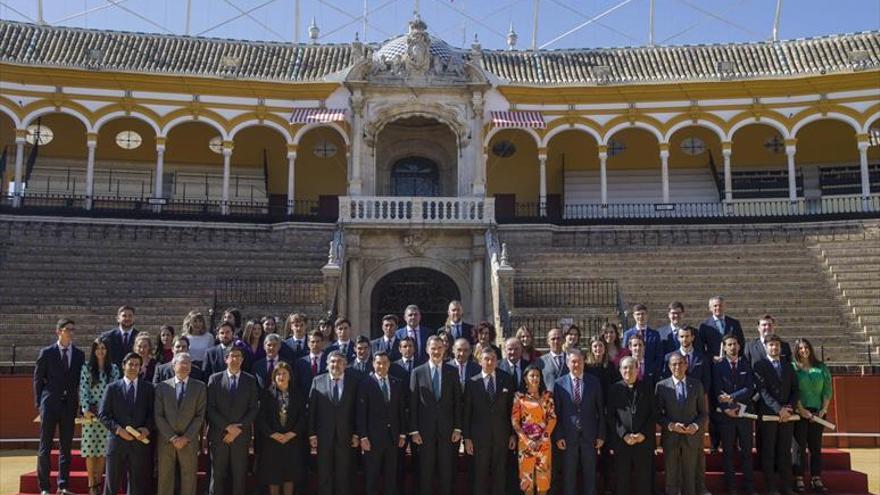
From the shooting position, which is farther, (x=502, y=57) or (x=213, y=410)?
(x=502, y=57)

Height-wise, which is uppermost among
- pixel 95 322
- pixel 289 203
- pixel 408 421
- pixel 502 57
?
pixel 502 57

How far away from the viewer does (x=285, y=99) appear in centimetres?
2330

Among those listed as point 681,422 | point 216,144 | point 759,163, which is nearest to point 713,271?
point 759,163

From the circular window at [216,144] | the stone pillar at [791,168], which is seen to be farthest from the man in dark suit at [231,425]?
the stone pillar at [791,168]

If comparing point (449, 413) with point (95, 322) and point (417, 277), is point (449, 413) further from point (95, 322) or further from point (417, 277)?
point (417, 277)

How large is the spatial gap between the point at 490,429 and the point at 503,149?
17867mm

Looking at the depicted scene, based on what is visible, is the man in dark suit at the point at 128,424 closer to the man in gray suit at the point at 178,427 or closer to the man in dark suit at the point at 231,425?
the man in gray suit at the point at 178,427

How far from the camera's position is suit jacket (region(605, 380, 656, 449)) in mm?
7516

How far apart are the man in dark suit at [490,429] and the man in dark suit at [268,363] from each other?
6.05 ft

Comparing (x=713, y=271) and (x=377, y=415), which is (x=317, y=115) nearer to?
(x=713, y=271)

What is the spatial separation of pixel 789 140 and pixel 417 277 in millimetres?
11403

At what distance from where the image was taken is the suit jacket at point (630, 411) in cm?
752

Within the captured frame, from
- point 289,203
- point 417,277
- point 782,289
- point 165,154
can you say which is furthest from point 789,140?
point 165,154

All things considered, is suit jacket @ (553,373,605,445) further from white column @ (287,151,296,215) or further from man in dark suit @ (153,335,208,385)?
white column @ (287,151,296,215)
